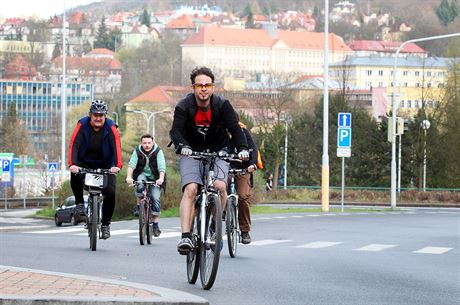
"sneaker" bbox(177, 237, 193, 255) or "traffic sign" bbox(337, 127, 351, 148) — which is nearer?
"sneaker" bbox(177, 237, 193, 255)

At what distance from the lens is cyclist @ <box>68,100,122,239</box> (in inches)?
709

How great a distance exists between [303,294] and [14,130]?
129276 mm

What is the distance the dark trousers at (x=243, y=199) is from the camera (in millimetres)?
18312

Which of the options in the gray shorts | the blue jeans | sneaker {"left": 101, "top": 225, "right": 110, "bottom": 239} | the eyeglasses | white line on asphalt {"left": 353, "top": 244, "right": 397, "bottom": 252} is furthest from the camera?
white line on asphalt {"left": 353, "top": 244, "right": 397, "bottom": 252}

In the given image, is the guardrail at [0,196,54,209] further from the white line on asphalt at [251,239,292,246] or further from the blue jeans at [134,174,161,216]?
the blue jeans at [134,174,161,216]

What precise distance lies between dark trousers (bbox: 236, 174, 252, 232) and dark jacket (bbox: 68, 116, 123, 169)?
1.44m

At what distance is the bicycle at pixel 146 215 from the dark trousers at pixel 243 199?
11.1 ft

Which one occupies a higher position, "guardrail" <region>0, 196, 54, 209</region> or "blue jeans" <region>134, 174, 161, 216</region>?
"blue jeans" <region>134, 174, 161, 216</region>

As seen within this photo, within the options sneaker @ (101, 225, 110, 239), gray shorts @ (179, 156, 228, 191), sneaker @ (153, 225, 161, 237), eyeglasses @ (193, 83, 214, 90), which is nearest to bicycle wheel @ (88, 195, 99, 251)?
sneaker @ (101, 225, 110, 239)

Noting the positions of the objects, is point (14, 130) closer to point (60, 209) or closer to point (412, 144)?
point (412, 144)

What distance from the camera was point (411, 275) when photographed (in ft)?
53.7

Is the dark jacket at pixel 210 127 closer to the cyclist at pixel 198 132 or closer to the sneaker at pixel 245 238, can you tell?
the cyclist at pixel 198 132

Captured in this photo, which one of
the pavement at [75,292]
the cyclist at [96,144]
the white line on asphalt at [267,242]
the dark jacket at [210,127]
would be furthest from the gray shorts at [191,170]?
the white line on asphalt at [267,242]

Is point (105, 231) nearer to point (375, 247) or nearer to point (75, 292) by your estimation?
point (375, 247)
